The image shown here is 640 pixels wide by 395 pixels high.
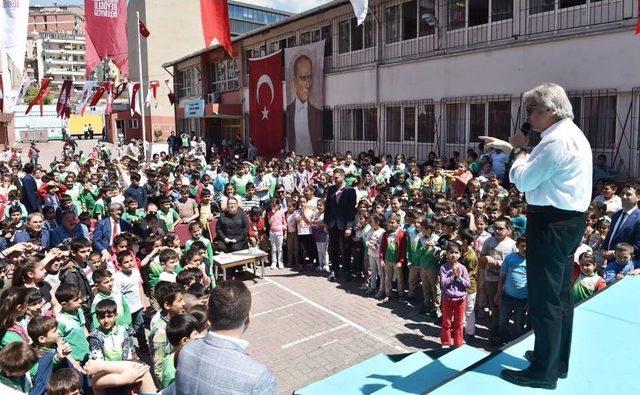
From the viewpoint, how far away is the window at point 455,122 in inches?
553

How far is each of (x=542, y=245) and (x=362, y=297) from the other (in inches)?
231

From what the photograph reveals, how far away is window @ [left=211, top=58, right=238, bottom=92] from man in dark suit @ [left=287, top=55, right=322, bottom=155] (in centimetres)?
694

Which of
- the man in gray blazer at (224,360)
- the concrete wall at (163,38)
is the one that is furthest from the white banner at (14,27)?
the concrete wall at (163,38)

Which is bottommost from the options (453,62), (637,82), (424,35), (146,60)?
(637,82)

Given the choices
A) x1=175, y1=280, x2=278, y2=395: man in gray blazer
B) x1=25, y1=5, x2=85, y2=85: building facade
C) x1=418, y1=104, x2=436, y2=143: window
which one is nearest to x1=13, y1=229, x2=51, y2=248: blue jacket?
x1=175, y1=280, x2=278, y2=395: man in gray blazer

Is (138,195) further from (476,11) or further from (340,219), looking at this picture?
(476,11)

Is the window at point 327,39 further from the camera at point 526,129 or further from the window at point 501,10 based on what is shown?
the camera at point 526,129

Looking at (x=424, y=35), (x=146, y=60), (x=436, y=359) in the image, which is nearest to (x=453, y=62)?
(x=424, y=35)

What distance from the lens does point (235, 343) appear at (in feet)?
8.00

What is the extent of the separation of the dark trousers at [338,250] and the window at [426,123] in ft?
21.2

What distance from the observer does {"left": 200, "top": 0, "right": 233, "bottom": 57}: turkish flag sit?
46.5 feet

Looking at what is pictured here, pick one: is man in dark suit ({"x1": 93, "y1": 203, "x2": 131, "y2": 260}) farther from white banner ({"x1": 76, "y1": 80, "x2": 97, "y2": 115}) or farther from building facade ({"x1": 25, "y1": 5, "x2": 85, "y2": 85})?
building facade ({"x1": 25, "y1": 5, "x2": 85, "y2": 85})

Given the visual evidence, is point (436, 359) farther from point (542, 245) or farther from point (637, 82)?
point (637, 82)

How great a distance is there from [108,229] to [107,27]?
12088 millimetres
